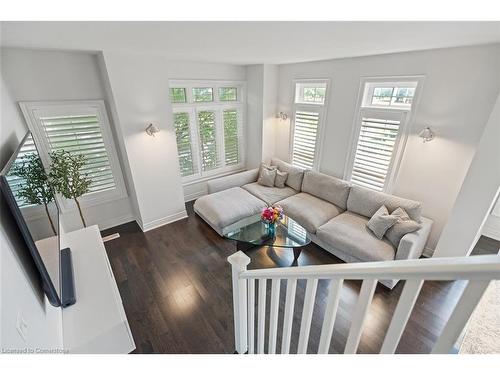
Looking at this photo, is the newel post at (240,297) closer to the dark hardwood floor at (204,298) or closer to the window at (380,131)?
the dark hardwood floor at (204,298)

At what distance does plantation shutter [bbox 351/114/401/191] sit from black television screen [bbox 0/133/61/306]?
A: 404cm

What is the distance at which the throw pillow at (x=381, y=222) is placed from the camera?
290 centimetres

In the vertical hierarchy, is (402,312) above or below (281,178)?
above

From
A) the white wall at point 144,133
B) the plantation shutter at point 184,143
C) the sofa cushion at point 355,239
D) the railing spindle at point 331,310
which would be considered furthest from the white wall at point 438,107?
the railing spindle at point 331,310

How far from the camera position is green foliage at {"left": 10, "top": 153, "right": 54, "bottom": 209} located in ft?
4.45

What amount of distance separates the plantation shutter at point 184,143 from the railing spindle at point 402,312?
168 inches

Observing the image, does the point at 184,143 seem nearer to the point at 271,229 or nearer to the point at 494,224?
the point at 271,229

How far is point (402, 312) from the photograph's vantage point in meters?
0.65

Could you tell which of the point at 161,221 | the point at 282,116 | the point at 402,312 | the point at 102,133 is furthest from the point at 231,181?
the point at 402,312

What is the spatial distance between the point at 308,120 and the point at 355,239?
8.22ft

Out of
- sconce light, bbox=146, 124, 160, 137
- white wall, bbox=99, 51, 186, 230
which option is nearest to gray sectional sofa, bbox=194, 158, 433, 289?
white wall, bbox=99, 51, 186, 230

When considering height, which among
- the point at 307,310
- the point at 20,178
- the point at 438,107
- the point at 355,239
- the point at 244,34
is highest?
the point at 244,34
